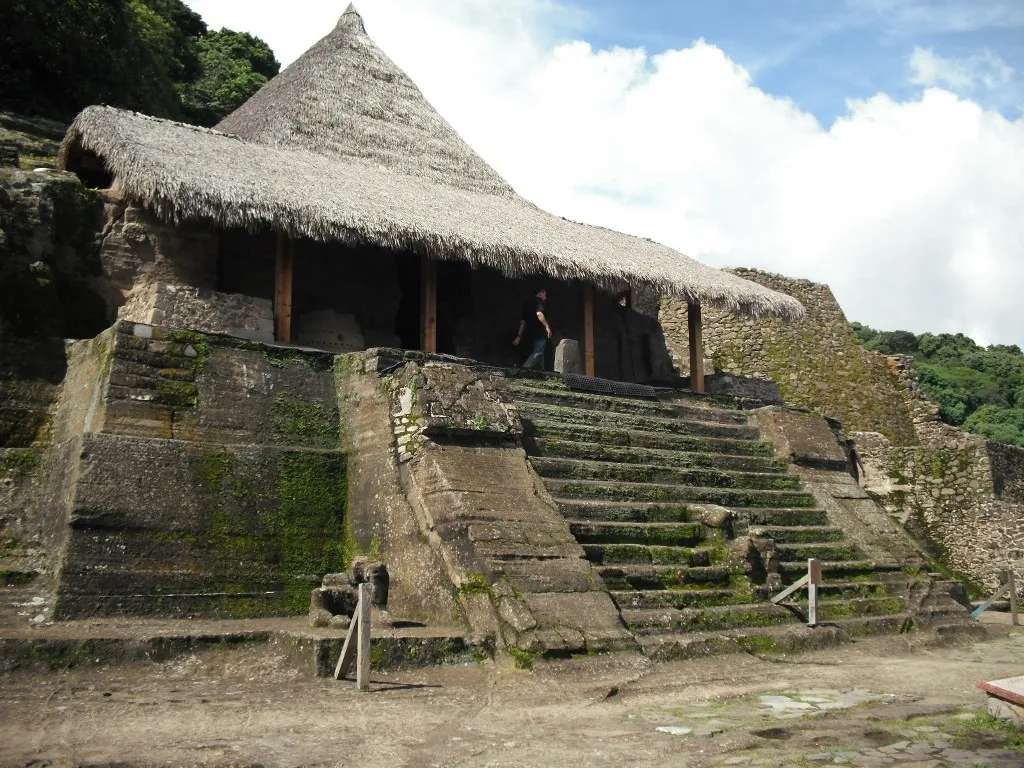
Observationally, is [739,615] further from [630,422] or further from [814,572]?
[630,422]

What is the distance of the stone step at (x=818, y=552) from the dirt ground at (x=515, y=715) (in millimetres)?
1749

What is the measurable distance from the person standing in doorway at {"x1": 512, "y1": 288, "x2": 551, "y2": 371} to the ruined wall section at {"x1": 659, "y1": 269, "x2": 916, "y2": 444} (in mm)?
8373

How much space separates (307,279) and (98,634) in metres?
5.86

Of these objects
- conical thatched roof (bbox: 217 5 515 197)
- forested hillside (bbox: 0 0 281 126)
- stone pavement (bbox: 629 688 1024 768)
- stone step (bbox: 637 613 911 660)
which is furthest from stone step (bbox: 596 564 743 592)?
forested hillside (bbox: 0 0 281 126)

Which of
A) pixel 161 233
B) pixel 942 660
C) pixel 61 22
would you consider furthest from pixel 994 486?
pixel 61 22

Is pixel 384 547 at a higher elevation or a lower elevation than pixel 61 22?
lower

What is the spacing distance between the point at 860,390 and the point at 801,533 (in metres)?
12.2

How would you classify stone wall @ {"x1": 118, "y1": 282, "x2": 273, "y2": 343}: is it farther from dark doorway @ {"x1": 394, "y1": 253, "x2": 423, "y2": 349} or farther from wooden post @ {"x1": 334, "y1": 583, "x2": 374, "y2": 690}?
wooden post @ {"x1": 334, "y1": 583, "x2": 374, "y2": 690}

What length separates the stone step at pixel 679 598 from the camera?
23.0ft

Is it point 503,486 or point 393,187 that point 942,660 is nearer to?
point 503,486

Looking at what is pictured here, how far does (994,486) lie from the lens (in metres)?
15.5

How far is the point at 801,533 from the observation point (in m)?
8.97

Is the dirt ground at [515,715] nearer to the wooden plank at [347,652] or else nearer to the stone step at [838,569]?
the wooden plank at [347,652]

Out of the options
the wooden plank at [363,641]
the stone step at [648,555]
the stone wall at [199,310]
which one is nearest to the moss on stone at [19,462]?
the stone wall at [199,310]
